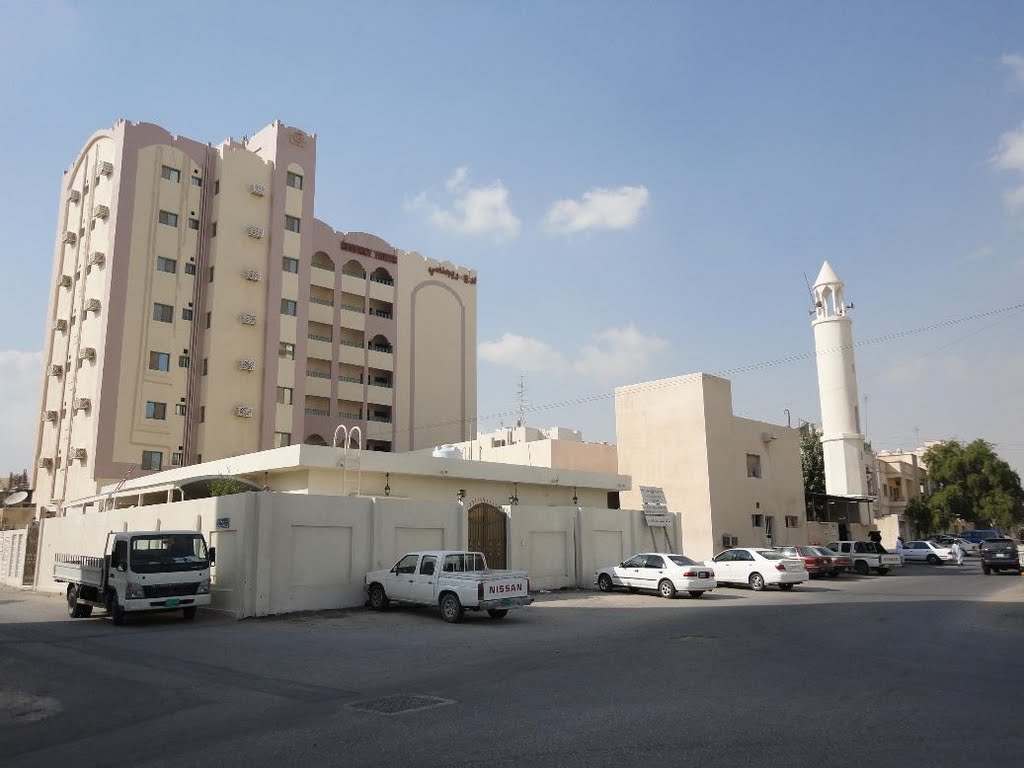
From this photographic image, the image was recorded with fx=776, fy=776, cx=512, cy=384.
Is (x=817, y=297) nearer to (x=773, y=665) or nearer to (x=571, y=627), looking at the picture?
(x=571, y=627)

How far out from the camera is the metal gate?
2645 cm

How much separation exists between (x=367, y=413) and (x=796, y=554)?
37.9m

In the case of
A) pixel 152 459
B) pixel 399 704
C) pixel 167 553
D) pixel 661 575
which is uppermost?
pixel 152 459

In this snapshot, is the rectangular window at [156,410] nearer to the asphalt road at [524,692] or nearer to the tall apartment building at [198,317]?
the tall apartment building at [198,317]

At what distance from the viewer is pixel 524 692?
9.61 meters

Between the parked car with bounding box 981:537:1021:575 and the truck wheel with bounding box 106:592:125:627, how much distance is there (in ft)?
124

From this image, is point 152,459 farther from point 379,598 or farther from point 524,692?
point 524,692

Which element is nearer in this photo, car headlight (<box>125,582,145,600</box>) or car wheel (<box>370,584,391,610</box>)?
car headlight (<box>125,582,145,600</box>)

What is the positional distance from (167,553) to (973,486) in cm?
7151

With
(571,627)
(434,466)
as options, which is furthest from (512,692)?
(434,466)

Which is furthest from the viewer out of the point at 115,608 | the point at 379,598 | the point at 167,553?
the point at 379,598

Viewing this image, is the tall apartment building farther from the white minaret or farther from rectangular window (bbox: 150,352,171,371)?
the white minaret

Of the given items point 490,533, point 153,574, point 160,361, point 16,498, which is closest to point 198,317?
point 160,361

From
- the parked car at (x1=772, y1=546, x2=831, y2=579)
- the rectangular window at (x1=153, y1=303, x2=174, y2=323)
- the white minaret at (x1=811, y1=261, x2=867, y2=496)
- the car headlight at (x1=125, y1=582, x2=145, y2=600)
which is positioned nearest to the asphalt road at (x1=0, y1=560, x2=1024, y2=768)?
the car headlight at (x1=125, y1=582, x2=145, y2=600)
